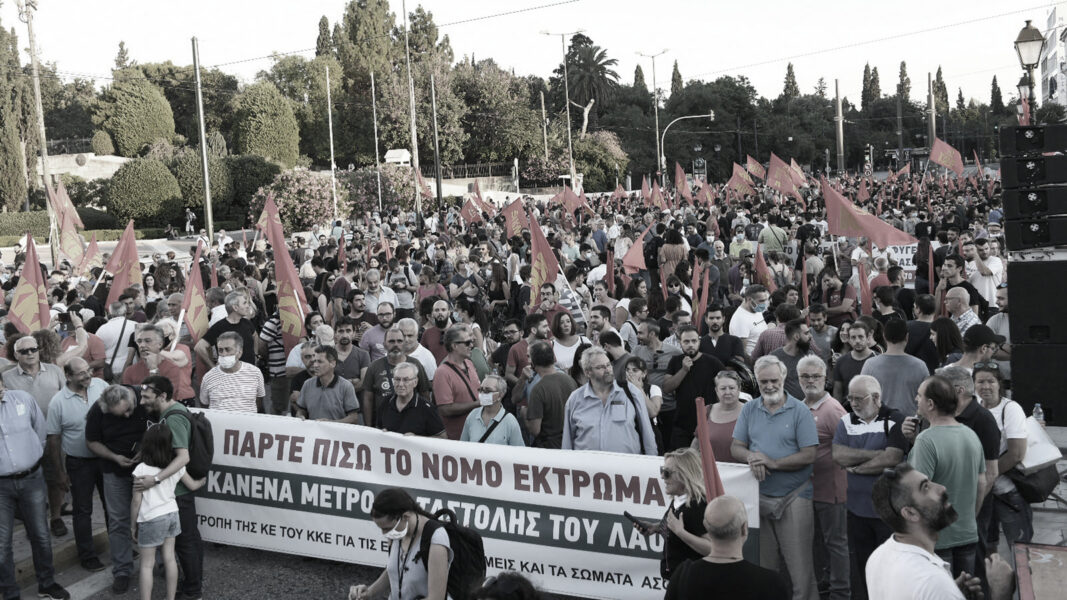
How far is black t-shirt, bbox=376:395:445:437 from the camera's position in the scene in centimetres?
699

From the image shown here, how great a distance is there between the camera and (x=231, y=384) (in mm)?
7914

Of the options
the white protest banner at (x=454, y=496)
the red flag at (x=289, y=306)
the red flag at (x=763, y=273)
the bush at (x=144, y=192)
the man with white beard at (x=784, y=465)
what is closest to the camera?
the man with white beard at (x=784, y=465)

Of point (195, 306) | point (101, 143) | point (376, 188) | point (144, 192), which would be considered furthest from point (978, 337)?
point (101, 143)

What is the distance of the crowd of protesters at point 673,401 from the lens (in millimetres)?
5051

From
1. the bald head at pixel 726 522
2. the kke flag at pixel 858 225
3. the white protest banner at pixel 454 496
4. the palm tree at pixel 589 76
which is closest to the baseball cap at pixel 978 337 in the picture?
the white protest banner at pixel 454 496

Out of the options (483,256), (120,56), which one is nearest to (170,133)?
(120,56)

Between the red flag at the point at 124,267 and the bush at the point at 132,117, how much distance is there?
59.8m

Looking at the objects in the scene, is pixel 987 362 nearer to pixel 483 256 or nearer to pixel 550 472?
pixel 550 472

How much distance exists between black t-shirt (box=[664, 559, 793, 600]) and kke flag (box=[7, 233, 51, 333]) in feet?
28.2

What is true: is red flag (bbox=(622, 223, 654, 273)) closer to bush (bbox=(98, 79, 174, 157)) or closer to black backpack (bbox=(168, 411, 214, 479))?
black backpack (bbox=(168, 411, 214, 479))

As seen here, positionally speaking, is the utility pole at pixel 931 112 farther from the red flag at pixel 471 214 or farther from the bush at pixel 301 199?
the bush at pixel 301 199

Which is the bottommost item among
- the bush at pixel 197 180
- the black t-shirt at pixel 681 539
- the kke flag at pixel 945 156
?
the black t-shirt at pixel 681 539

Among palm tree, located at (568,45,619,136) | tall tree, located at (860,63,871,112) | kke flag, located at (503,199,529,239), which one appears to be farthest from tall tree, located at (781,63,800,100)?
kke flag, located at (503,199,529,239)

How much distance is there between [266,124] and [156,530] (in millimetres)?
60035
